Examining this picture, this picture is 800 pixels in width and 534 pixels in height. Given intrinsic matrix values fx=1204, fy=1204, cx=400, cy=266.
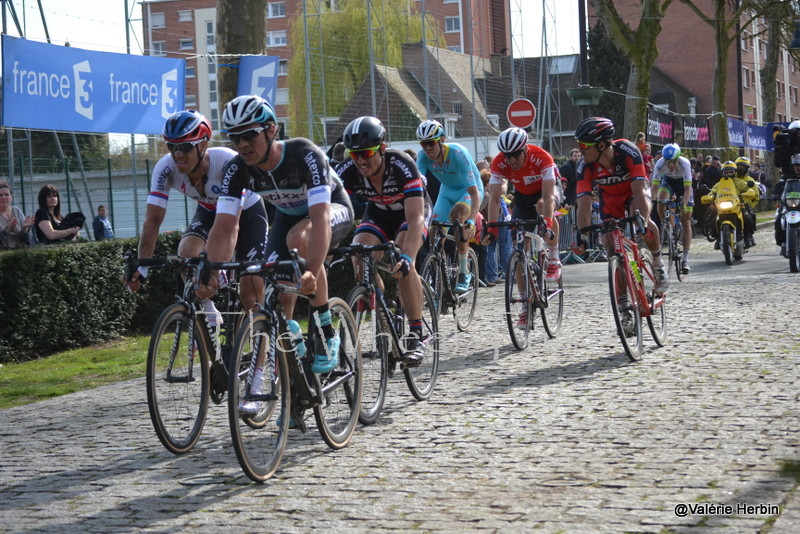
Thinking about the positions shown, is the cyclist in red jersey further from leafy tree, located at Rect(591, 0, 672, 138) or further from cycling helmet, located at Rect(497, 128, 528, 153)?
leafy tree, located at Rect(591, 0, 672, 138)

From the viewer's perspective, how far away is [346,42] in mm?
59094

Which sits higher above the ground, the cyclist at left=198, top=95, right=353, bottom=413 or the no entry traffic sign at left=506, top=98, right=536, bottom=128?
the no entry traffic sign at left=506, top=98, right=536, bottom=128

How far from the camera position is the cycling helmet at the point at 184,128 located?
7.24 m

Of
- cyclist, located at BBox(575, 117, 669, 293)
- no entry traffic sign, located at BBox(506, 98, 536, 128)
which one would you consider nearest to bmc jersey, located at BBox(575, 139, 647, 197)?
cyclist, located at BBox(575, 117, 669, 293)

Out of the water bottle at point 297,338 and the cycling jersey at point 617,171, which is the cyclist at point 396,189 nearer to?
the water bottle at point 297,338

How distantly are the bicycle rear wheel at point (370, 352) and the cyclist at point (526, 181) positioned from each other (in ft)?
10.8

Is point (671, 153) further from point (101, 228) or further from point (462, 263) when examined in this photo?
point (101, 228)

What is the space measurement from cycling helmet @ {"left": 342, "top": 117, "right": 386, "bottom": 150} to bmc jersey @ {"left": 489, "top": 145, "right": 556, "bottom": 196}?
3687 millimetres

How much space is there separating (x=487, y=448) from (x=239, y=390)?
4.97ft

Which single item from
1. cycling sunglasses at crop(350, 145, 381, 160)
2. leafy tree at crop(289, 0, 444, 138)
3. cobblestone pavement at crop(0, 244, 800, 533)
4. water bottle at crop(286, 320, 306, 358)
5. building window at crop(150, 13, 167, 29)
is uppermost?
building window at crop(150, 13, 167, 29)

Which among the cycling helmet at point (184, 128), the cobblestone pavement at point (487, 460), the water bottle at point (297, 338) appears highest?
the cycling helmet at point (184, 128)

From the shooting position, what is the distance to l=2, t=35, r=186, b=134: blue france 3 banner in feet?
43.1

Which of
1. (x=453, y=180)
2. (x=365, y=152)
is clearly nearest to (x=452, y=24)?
(x=453, y=180)

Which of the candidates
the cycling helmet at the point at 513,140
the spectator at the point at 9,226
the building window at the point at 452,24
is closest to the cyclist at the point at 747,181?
the cycling helmet at the point at 513,140
